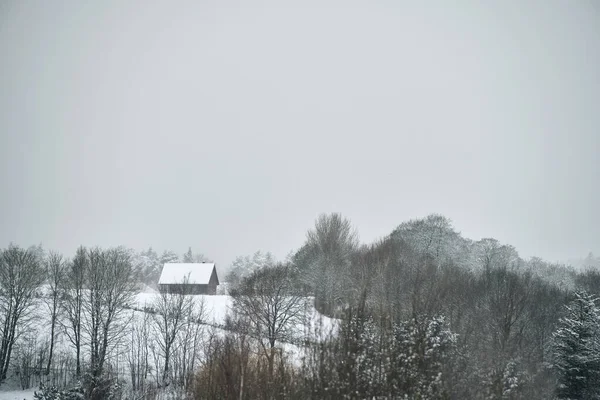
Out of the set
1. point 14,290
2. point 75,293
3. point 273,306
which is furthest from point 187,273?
point 273,306

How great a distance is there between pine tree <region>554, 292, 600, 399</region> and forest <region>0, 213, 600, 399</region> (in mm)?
72

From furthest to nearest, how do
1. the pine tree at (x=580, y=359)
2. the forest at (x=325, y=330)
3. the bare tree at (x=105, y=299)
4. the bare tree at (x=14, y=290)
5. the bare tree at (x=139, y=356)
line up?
1. the bare tree at (x=105, y=299)
2. the bare tree at (x=14, y=290)
3. the bare tree at (x=139, y=356)
4. the pine tree at (x=580, y=359)
5. the forest at (x=325, y=330)

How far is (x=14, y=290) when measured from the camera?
3509cm

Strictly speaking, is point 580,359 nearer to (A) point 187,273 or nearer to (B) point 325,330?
(B) point 325,330

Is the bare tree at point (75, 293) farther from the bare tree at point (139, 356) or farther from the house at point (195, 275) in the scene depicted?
the house at point (195, 275)

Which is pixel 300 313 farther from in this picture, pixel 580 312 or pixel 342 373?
pixel 342 373

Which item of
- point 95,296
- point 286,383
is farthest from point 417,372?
point 95,296

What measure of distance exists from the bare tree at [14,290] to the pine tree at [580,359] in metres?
42.0

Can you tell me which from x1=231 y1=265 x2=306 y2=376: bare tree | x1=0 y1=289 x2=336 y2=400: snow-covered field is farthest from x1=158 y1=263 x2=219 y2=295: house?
x1=231 y1=265 x2=306 y2=376: bare tree

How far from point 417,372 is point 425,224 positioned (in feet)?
169

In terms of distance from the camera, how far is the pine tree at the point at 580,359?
2064cm

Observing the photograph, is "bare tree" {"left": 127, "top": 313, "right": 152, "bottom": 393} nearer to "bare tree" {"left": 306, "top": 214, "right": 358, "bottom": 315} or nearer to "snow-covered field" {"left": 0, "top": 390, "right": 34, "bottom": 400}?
"snow-covered field" {"left": 0, "top": 390, "right": 34, "bottom": 400}

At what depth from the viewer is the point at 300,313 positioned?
37562 mm

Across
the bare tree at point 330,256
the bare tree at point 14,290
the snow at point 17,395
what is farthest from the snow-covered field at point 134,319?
the bare tree at point 330,256
